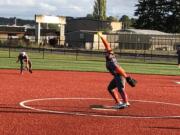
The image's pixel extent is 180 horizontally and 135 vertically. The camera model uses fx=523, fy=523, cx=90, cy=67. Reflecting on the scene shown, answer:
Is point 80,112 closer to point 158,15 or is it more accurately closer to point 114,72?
point 114,72

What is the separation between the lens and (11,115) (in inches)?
489

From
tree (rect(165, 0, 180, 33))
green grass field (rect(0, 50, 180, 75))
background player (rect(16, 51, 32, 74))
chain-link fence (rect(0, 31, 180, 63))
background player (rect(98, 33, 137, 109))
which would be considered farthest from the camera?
tree (rect(165, 0, 180, 33))

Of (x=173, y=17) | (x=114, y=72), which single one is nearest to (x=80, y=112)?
(x=114, y=72)

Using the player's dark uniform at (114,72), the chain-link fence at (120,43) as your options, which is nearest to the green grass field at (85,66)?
the player's dark uniform at (114,72)

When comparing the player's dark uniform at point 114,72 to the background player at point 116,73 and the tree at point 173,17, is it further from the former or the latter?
the tree at point 173,17

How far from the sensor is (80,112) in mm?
13367

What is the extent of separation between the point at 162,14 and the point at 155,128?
378 ft

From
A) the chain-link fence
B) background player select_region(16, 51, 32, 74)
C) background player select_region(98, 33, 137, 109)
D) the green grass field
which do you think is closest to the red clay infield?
background player select_region(98, 33, 137, 109)

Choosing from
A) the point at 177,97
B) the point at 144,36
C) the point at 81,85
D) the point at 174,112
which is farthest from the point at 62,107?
the point at 144,36

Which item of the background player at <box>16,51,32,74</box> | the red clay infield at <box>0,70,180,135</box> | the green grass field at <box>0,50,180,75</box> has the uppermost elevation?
the background player at <box>16,51,32,74</box>

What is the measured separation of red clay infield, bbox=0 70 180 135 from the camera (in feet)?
35.7

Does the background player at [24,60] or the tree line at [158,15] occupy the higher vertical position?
the tree line at [158,15]

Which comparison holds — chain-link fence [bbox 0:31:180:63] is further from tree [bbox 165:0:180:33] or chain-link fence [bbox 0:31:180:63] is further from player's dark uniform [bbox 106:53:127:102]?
player's dark uniform [bbox 106:53:127:102]

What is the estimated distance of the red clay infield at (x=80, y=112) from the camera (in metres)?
10.9
